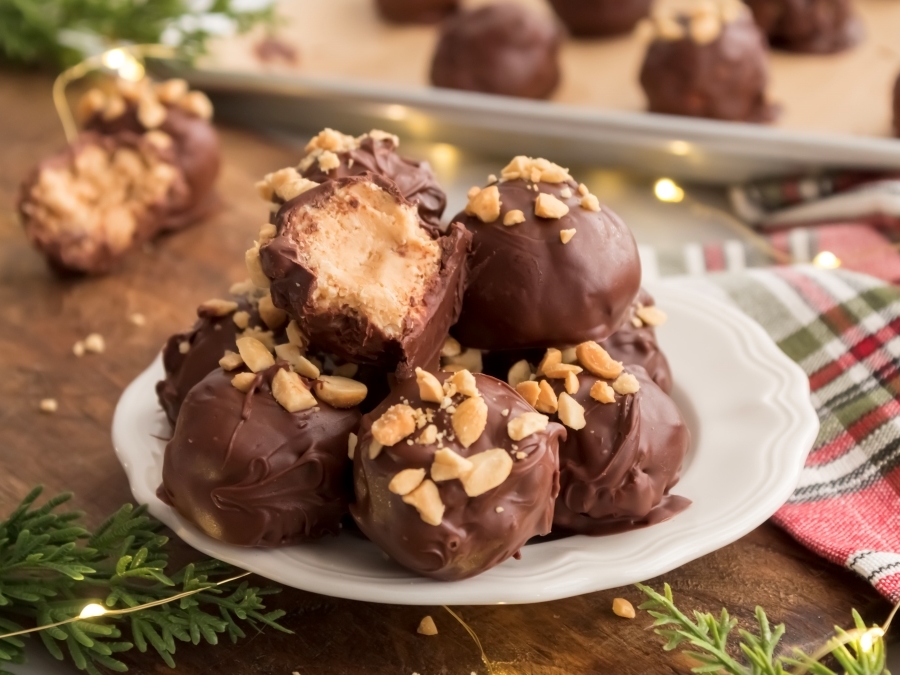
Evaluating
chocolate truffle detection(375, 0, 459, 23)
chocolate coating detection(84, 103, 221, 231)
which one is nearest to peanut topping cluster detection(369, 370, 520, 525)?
chocolate coating detection(84, 103, 221, 231)

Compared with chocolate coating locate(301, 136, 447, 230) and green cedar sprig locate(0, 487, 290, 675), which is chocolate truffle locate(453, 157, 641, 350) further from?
green cedar sprig locate(0, 487, 290, 675)

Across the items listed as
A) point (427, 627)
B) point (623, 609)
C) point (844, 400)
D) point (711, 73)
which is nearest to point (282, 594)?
point (427, 627)

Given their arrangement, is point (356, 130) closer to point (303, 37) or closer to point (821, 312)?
point (303, 37)

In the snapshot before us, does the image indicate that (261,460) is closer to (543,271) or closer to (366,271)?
(366,271)

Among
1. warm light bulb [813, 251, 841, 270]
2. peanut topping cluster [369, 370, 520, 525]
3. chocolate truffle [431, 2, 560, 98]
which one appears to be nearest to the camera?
peanut topping cluster [369, 370, 520, 525]

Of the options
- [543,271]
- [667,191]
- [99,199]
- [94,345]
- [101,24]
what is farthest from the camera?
[101,24]

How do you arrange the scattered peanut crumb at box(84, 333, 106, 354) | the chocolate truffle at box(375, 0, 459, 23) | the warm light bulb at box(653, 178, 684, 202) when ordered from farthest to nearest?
the chocolate truffle at box(375, 0, 459, 23), the warm light bulb at box(653, 178, 684, 202), the scattered peanut crumb at box(84, 333, 106, 354)
